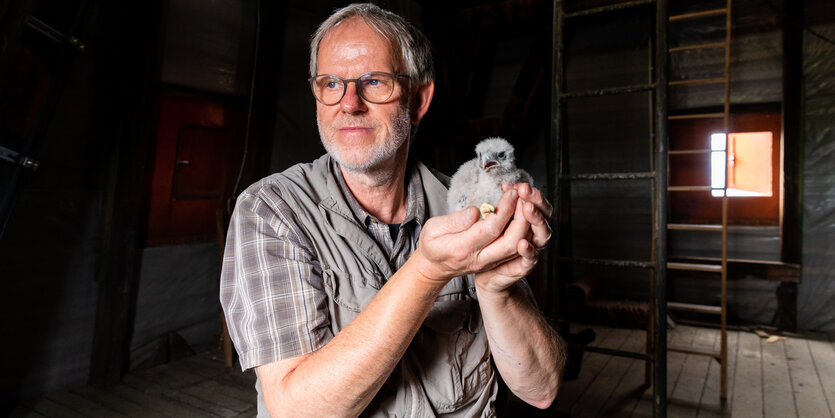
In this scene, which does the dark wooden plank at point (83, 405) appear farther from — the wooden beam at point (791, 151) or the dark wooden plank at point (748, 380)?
the wooden beam at point (791, 151)

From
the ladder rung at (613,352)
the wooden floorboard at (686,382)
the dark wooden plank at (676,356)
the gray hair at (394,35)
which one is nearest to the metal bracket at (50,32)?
the gray hair at (394,35)

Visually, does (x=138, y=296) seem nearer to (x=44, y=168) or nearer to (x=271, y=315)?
(x=44, y=168)

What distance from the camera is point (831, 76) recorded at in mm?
5879

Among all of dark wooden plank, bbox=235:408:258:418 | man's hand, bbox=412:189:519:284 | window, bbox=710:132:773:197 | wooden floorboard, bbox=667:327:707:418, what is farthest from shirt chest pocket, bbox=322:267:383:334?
window, bbox=710:132:773:197

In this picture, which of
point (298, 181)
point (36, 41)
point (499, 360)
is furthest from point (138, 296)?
point (499, 360)

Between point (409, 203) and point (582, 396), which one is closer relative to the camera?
point (409, 203)

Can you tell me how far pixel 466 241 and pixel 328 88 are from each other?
2.72ft

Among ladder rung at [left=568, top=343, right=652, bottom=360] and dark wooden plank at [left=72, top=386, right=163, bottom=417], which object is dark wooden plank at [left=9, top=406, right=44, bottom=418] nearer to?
dark wooden plank at [left=72, top=386, right=163, bottom=417]

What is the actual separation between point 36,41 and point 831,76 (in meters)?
7.83

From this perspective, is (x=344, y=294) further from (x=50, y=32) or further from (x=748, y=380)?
(x=748, y=380)

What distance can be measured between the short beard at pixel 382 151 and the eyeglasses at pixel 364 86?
0.08 meters

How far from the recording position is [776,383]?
183 inches

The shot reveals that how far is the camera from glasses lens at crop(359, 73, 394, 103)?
1.64 meters

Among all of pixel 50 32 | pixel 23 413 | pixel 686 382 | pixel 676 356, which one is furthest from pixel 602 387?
pixel 50 32
